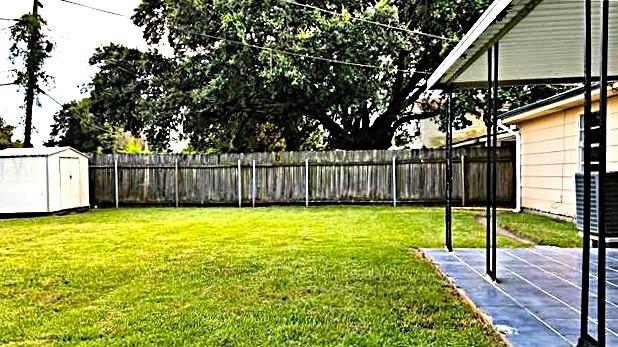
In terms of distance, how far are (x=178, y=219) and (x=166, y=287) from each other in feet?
20.2

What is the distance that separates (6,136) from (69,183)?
5.09 meters

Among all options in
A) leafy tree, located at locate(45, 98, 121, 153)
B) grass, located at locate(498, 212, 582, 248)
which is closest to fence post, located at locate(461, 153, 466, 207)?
grass, located at locate(498, 212, 582, 248)

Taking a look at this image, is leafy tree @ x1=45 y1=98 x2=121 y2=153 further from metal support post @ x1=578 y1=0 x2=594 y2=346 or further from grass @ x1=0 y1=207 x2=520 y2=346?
metal support post @ x1=578 y1=0 x2=594 y2=346

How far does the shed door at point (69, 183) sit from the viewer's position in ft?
39.2

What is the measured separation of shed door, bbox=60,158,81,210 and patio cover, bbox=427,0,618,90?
890cm

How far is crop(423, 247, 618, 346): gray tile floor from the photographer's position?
3137 mm

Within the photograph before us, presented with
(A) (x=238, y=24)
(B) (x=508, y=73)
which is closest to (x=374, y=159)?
(A) (x=238, y=24)

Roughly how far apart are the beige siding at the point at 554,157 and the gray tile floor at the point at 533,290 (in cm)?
288

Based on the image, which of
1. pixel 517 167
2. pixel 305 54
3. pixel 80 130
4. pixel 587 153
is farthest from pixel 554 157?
pixel 80 130

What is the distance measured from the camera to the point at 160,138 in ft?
55.7

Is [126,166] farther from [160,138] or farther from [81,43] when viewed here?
[81,43]

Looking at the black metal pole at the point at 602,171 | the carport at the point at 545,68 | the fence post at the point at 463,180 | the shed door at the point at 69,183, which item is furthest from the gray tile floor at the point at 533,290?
the shed door at the point at 69,183

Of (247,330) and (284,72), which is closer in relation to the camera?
(247,330)

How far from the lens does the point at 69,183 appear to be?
12.3 metres
